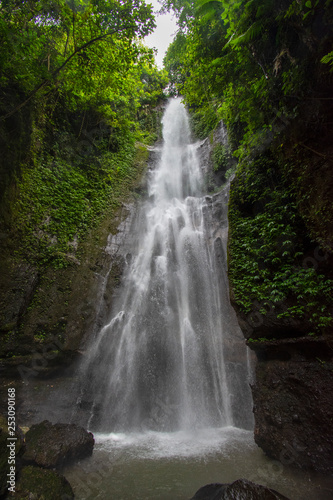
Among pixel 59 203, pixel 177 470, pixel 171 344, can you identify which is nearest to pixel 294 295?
pixel 177 470

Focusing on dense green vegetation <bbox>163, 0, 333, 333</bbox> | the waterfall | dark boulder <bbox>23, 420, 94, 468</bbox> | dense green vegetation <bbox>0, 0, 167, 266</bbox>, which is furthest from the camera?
the waterfall

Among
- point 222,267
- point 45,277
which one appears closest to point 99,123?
Result: point 45,277

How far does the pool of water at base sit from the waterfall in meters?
0.85

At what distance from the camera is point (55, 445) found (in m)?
3.91

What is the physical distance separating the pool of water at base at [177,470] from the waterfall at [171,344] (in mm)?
853

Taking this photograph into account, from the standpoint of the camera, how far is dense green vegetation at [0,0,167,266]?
5688 millimetres

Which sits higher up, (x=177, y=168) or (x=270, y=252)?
(x=177, y=168)

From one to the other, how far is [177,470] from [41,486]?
2.10 m

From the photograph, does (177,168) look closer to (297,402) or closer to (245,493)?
(297,402)

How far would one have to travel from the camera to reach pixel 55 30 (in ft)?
21.2

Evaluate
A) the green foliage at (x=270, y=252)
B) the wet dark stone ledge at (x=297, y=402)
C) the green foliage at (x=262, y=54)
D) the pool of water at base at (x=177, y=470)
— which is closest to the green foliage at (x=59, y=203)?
the pool of water at base at (x=177, y=470)

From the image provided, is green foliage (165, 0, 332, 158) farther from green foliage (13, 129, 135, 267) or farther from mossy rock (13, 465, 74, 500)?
mossy rock (13, 465, 74, 500)

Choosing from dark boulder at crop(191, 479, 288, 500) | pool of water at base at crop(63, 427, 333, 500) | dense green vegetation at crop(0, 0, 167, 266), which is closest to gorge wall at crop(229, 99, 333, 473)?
pool of water at base at crop(63, 427, 333, 500)

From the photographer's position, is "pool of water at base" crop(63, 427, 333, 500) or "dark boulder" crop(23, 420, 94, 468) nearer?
"pool of water at base" crop(63, 427, 333, 500)
